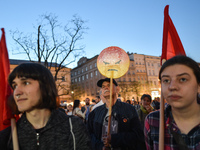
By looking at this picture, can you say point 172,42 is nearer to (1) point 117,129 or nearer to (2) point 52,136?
(1) point 117,129

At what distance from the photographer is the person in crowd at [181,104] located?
1.49 metres

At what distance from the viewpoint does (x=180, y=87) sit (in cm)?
150

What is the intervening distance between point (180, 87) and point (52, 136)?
1353 mm

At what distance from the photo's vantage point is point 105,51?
Result: 3068mm

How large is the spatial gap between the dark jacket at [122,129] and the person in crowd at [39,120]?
1274 mm

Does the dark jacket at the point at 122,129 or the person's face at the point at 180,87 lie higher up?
the person's face at the point at 180,87

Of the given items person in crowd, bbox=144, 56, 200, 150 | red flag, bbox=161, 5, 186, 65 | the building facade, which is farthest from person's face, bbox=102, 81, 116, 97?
the building facade

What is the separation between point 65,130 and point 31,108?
15.8 inches

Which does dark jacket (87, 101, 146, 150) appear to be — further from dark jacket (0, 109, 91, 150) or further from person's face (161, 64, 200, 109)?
person's face (161, 64, 200, 109)

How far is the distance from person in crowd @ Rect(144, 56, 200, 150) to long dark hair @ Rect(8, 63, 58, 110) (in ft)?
3.94

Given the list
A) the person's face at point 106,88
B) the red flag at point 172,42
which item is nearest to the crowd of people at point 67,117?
the red flag at point 172,42

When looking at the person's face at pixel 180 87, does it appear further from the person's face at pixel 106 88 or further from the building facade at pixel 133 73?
the building facade at pixel 133 73

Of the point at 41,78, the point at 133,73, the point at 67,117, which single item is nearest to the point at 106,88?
the point at 67,117

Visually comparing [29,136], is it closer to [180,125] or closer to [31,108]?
[31,108]
